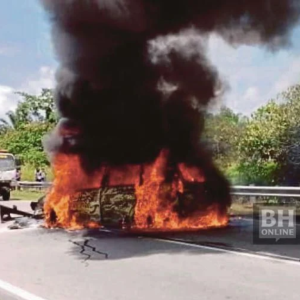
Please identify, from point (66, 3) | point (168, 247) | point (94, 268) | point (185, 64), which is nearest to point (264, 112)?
point (185, 64)

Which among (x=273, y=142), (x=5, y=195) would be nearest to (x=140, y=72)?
(x=273, y=142)

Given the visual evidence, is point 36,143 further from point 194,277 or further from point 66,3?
point 194,277

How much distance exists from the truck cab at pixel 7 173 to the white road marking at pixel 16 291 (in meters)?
18.0

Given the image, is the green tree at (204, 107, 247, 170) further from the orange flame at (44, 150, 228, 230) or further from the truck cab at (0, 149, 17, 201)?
the truck cab at (0, 149, 17, 201)

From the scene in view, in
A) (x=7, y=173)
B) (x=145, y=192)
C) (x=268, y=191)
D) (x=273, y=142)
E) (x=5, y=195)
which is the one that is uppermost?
(x=273, y=142)

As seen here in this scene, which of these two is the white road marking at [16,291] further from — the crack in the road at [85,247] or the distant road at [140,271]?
the crack in the road at [85,247]

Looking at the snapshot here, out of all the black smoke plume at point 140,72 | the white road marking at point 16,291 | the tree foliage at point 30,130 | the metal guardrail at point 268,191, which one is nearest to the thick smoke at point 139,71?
the black smoke plume at point 140,72

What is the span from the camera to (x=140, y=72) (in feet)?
37.3

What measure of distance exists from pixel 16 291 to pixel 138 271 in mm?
1505

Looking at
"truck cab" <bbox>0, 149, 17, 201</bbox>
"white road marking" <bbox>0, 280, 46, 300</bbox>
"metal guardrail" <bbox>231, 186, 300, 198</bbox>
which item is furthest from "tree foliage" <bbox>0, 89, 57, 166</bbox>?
"white road marking" <bbox>0, 280, 46, 300</bbox>

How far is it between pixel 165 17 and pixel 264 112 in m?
15.3

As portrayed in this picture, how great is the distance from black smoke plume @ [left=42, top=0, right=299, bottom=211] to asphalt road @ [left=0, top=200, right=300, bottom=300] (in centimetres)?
258

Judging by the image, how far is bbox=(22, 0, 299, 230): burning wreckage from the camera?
10.7 m

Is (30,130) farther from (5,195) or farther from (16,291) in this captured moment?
(16,291)
